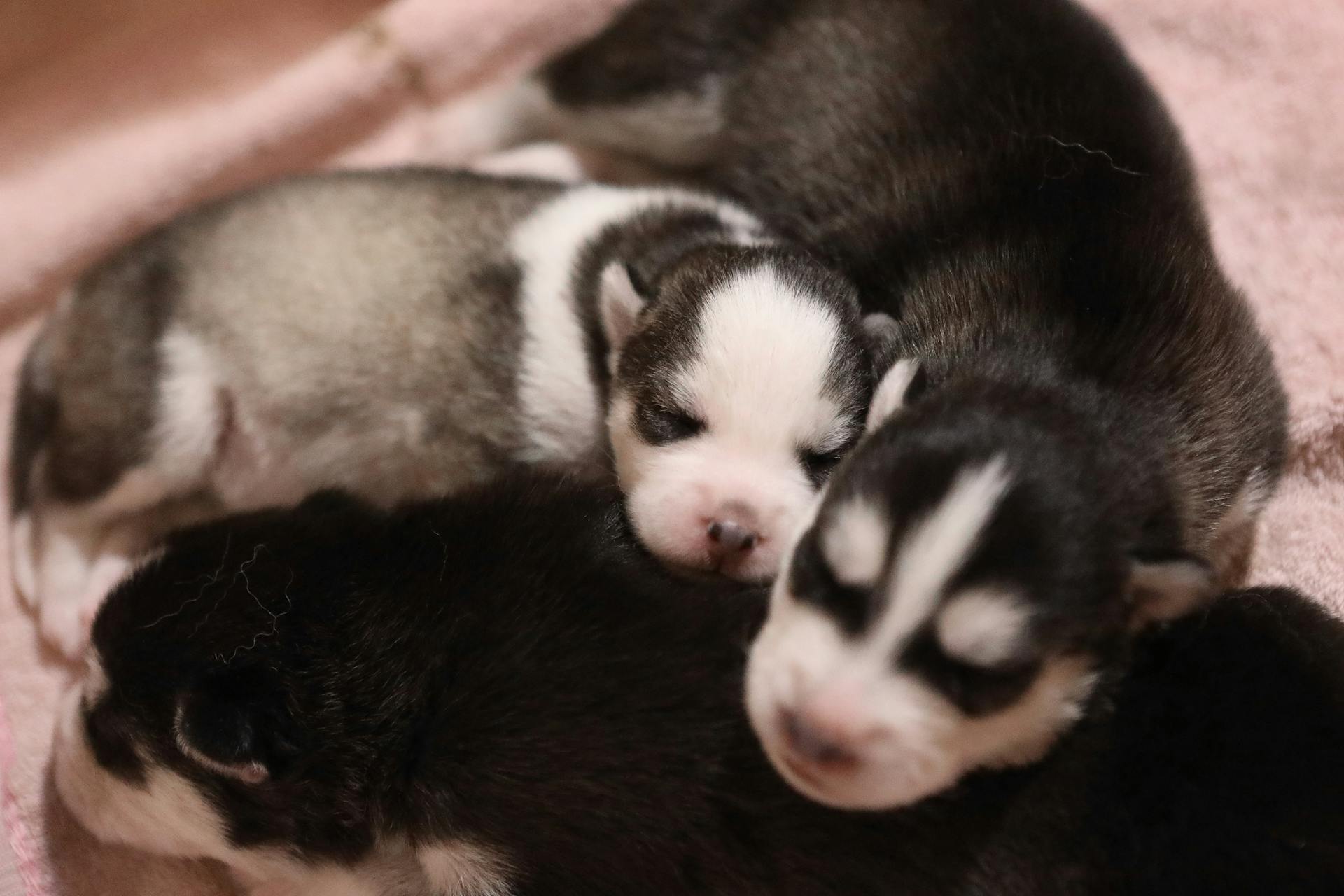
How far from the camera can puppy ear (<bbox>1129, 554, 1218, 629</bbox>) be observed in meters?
2.11

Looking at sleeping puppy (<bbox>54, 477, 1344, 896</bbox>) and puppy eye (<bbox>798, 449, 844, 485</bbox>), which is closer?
sleeping puppy (<bbox>54, 477, 1344, 896</bbox>)

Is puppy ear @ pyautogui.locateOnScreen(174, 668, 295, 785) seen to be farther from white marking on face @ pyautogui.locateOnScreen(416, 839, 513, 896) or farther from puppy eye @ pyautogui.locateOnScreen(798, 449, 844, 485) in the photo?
puppy eye @ pyautogui.locateOnScreen(798, 449, 844, 485)

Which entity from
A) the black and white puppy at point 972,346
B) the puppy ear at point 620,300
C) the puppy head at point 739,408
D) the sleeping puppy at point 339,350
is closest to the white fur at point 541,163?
the black and white puppy at point 972,346

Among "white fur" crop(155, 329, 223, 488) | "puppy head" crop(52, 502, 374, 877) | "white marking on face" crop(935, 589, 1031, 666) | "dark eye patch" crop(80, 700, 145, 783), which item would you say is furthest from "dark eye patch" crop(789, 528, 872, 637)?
"white fur" crop(155, 329, 223, 488)

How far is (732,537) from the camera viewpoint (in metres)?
2.44

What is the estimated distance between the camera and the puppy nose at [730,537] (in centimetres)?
244

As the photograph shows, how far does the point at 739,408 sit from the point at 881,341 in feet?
1.49

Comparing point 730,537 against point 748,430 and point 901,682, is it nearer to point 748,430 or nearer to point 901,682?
point 748,430

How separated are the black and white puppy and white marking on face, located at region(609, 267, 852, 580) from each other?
0.20 meters

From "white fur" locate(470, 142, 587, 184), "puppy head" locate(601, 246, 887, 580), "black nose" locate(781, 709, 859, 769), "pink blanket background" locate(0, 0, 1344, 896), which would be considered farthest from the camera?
"white fur" locate(470, 142, 587, 184)

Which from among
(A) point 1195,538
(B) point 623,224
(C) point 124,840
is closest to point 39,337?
(C) point 124,840

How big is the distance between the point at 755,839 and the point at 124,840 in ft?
5.18

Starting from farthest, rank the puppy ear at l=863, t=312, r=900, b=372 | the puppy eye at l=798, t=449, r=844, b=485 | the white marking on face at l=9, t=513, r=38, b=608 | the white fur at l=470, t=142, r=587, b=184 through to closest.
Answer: the white fur at l=470, t=142, r=587, b=184
the white marking on face at l=9, t=513, r=38, b=608
the puppy ear at l=863, t=312, r=900, b=372
the puppy eye at l=798, t=449, r=844, b=485

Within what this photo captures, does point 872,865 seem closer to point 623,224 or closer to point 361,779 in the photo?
point 361,779
